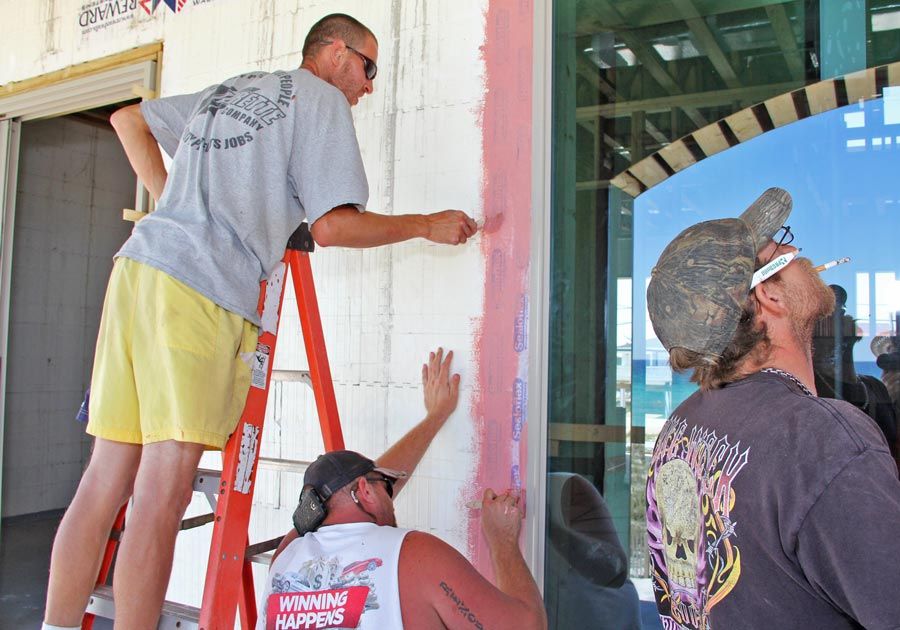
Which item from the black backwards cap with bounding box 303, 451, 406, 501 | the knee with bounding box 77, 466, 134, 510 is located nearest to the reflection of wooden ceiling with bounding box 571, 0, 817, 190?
the black backwards cap with bounding box 303, 451, 406, 501

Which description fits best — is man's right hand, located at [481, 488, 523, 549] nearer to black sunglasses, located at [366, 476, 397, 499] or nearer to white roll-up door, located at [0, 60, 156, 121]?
black sunglasses, located at [366, 476, 397, 499]

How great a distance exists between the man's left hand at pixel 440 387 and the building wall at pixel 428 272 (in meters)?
0.03

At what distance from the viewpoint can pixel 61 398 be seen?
548cm

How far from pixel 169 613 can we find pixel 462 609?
64 centimetres

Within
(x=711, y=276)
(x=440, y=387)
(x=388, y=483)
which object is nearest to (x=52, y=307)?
(x=440, y=387)

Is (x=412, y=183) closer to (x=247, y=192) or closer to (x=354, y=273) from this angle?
(x=354, y=273)

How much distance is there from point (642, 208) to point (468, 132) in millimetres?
558

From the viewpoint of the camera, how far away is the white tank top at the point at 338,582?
134 cm

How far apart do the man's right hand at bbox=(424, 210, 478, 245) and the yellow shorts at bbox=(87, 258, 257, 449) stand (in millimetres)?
571

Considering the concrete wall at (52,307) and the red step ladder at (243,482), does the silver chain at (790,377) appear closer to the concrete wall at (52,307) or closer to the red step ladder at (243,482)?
the red step ladder at (243,482)

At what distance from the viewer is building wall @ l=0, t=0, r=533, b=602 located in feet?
6.89

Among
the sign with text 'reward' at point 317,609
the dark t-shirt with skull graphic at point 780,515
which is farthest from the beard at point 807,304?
the sign with text 'reward' at point 317,609

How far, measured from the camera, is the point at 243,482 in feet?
5.43

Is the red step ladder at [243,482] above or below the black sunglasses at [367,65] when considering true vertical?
below
